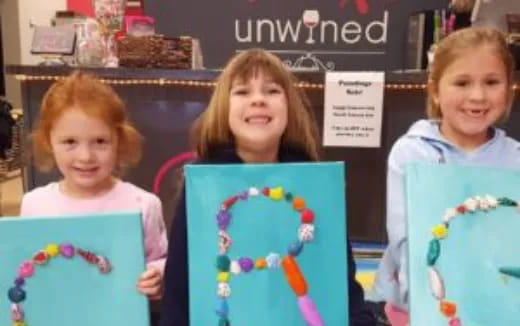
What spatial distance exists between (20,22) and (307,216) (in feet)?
17.3

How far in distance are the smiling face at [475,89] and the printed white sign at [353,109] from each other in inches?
27.8

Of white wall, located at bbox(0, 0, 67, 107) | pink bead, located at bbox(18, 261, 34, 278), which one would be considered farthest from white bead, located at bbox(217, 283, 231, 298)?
white wall, located at bbox(0, 0, 67, 107)

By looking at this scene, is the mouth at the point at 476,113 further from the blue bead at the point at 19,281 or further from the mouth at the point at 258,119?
the blue bead at the point at 19,281

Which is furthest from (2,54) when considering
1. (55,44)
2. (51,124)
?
(51,124)

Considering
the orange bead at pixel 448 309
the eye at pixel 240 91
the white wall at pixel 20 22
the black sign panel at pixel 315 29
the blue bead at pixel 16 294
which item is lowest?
the orange bead at pixel 448 309

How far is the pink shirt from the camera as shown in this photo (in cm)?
126

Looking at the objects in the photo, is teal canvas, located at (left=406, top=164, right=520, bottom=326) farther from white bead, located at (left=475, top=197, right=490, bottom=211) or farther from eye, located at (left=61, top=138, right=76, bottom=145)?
eye, located at (left=61, top=138, right=76, bottom=145)

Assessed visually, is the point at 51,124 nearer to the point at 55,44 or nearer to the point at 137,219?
the point at 137,219

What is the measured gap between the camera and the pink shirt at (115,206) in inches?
49.7

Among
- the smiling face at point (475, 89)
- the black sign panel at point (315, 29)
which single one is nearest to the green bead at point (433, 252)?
the smiling face at point (475, 89)

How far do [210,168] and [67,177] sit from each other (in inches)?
16.2

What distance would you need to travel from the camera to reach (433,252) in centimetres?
99

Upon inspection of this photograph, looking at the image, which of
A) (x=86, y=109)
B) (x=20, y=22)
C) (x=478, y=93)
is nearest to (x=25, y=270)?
(x=86, y=109)

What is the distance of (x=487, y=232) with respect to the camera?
3.31ft
